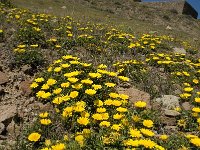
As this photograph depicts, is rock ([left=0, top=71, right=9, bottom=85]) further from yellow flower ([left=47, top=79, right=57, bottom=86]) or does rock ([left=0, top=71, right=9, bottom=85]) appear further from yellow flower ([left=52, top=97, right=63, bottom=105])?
yellow flower ([left=52, top=97, right=63, bottom=105])

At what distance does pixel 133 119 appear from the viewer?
595 centimetres

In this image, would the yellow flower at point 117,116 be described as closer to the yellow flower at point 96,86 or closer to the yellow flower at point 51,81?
the yellow flower at point 96,86

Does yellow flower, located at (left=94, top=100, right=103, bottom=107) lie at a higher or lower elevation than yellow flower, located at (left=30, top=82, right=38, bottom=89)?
higher

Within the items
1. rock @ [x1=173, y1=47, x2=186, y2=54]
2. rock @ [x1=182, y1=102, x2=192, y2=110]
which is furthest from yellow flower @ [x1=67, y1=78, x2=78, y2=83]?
rock @ [x1=173, y1=47, x2=186, y2=54]

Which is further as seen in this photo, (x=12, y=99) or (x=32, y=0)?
(x=32, y=0)

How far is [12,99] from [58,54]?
2.40 metres

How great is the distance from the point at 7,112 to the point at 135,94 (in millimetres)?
2435

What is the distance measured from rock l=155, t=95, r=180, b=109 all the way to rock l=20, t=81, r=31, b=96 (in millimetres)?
2541

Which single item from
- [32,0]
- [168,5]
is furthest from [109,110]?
[168,5]

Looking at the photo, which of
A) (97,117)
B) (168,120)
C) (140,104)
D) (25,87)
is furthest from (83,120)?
(25,87)

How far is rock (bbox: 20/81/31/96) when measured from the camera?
23.7 feet

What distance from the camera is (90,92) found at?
21.2 feet

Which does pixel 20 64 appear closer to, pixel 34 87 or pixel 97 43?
pixel 34 87

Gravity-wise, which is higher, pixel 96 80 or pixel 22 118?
pixel 96 80
